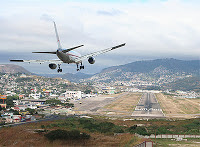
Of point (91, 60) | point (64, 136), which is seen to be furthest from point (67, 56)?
point (64, 136)

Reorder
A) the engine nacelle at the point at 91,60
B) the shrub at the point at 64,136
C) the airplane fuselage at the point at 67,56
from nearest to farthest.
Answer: the shrub at the point at 64,136, the airplane fuselage at the point at 67,56, the engine nacelle at the point at 91,60

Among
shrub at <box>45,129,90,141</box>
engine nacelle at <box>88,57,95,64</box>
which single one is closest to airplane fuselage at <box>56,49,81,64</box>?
engine nacelle at <box>88,57,95,64</box>

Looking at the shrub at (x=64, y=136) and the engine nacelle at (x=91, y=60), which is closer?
the shrub at (x=64, y=136)

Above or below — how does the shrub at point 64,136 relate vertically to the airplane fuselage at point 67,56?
below

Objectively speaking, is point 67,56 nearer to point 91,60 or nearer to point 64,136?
point 91,60

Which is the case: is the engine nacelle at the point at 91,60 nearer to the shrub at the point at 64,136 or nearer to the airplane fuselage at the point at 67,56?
the airplane fuselage at the point at 67,56

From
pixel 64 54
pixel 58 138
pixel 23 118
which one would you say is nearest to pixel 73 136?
pixel 58 138

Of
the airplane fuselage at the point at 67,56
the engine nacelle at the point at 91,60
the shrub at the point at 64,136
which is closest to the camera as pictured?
the shrub at the point at 64,136

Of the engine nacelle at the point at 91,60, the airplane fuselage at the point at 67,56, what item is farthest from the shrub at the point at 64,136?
the engine nacelle at the point at 91,60

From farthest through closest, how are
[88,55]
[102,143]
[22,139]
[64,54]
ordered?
[88,55] → [64,54] → [22,139] → [102,143]

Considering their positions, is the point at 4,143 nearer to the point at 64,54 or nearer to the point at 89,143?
the point at 89,143

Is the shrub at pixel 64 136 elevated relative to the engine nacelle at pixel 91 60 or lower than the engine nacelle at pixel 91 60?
lower
